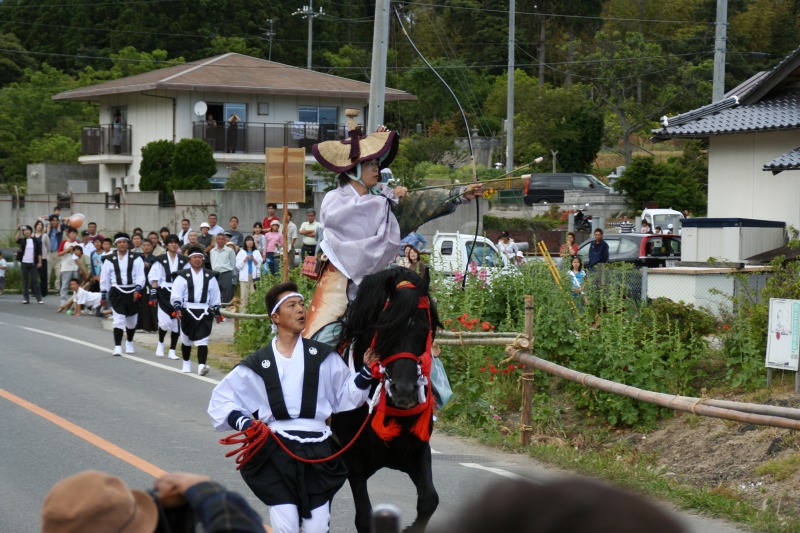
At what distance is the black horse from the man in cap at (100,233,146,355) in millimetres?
11165

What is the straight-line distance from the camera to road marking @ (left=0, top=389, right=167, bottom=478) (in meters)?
9.35

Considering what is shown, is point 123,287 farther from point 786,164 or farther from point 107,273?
point 786,164

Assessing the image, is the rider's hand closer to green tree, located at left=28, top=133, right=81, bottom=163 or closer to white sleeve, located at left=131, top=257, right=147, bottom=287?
white sleeve, located at left=131, top=257, right=147, bottom=287

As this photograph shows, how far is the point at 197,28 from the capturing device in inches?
2608

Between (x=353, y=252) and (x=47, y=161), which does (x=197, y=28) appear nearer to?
(x=47, y=161)

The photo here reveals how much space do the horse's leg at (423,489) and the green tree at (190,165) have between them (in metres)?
34.1

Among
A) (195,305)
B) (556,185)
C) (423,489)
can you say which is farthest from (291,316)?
(556,185)

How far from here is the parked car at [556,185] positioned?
4597cm

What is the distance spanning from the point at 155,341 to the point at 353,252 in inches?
519

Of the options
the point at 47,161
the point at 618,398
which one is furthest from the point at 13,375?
the point at 47,161

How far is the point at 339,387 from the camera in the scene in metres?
Answer: 6.21

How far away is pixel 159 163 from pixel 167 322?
2505 centimetres

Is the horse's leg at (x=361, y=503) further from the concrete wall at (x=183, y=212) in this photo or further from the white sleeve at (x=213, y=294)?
the concrete wall at (x=183, y=212)

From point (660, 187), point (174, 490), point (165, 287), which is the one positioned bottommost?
point (165, 287)
